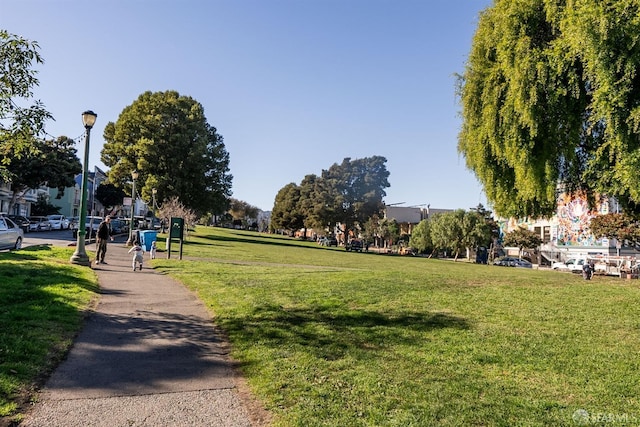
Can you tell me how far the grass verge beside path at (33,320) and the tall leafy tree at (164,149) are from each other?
34711 mm

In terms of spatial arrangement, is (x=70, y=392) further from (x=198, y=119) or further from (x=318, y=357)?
(x=198, y=119)

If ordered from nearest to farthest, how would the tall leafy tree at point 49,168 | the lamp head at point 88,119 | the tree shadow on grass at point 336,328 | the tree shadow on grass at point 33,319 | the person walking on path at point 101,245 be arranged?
the tree shadow on grass at point 33,319 < the tree shadow on grass at point 336,328 < the lamp head at point 88,119 < the person walking on path at point 101,245 < the tall leafy tree at point 49,168

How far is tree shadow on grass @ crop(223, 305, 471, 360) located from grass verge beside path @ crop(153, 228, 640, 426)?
0.06 feet

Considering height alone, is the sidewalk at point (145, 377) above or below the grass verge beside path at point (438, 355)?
below

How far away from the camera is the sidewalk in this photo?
3979 millimetres

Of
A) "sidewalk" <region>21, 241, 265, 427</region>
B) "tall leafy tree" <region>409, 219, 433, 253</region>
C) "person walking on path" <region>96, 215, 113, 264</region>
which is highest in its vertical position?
"tall leafy tree" <region>409, 219, 433, 253</region>

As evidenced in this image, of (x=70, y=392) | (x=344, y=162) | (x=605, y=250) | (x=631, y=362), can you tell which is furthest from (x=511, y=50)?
(x=344, y=162)

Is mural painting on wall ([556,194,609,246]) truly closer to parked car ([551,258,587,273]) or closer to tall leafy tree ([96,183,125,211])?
parked car ([551,258,587,273])

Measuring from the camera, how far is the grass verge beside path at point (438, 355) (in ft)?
13.3

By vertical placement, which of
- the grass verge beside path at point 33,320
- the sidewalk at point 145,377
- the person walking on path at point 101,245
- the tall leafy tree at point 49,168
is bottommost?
the sidewalk at point 145,377

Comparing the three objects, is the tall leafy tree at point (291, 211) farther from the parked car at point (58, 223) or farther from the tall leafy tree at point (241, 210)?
the tall leafy tree at point (241, 210)

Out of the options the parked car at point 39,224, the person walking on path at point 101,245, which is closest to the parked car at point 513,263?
the person walking on path at point 101,245

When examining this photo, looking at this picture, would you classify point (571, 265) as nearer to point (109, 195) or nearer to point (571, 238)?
point (571, 238)

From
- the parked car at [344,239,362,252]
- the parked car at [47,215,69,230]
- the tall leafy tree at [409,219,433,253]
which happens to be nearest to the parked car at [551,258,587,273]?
the tall leafy tree at [409,219,433,253]
